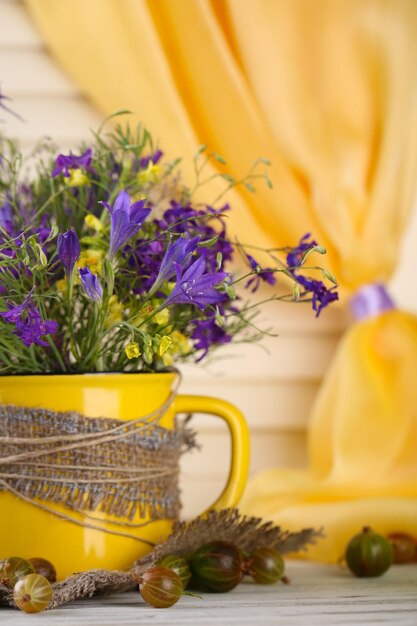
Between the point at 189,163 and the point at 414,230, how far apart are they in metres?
0.36

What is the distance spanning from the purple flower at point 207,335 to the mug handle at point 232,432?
5 cm

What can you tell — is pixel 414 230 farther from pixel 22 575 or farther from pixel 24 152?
pixel 22 575

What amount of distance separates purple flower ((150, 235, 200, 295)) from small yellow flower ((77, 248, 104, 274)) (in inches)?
2.5

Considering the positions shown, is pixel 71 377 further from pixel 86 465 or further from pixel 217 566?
pixel 217 566

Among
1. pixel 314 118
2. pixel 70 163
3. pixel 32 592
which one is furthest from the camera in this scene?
pixel 314 118

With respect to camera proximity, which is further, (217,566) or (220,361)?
(220,361)

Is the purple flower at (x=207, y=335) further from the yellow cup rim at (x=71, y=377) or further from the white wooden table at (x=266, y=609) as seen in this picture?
the white wooden table at (x=266, y=609)

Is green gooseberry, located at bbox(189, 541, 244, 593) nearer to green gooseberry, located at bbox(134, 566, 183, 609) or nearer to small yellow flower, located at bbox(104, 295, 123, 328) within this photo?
green gooseberry, located at bbox(134, 566, 183, 609)

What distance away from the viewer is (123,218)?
0.59 m

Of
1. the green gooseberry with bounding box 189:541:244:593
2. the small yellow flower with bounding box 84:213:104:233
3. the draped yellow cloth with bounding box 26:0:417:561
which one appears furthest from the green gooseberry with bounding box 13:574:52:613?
the draped yellow cloth with bounding box 26:0:417:561

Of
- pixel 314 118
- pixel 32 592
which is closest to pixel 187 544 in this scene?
pixel 32 592

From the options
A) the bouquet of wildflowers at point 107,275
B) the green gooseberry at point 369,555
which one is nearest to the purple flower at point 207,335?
the bouquet of wildflowers at point 107,275

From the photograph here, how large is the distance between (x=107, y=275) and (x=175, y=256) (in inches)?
2.1

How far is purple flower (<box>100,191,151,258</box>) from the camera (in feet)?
1.92
